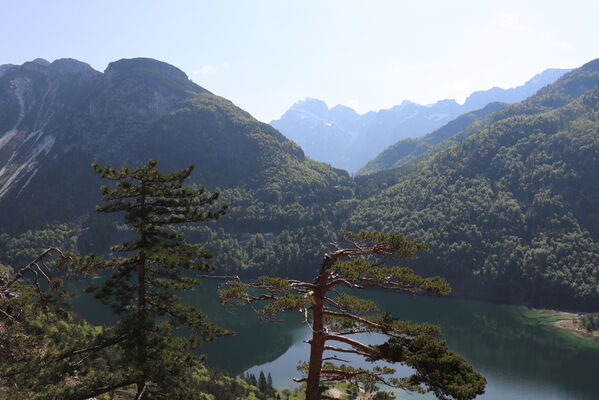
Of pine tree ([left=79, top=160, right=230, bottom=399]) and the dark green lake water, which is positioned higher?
pine tree ([left=79, top=160, right=230, bottom=399])

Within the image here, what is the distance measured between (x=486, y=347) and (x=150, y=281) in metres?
77.3

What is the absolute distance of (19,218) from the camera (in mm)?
160000

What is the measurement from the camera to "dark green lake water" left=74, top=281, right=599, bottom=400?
55.6m

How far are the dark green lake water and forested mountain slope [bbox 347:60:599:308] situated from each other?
43.0 feet

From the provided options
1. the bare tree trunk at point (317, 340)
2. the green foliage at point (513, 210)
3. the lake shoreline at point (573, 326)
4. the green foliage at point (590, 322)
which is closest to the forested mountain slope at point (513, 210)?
the green foliage at point (513, 210)

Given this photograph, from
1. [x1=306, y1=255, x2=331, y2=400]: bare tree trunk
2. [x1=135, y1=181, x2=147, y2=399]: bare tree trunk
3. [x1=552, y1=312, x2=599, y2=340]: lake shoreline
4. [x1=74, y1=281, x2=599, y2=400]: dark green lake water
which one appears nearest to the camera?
[x1=306, y1=255, x2=331, y2=400]: bare tree trunk

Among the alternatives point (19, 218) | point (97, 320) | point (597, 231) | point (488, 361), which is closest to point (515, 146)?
point (597, 231)

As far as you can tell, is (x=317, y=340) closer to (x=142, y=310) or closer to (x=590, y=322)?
(x=142, y=310)

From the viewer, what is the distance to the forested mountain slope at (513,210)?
101 meters

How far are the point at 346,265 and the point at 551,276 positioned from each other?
112m

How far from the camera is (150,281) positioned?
46.3 ft

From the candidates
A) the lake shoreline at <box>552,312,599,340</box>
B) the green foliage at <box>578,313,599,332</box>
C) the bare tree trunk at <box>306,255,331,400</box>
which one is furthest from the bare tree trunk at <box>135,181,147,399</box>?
the green foliage at <box>578,313,599,332</box>

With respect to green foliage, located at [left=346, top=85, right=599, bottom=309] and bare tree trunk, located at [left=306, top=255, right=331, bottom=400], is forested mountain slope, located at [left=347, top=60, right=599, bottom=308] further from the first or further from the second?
bare tree trunk, located at [left=306, top=255, right=331, bottom=400]

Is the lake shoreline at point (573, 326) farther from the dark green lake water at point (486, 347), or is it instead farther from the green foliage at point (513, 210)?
the green foliage at point (513, 210)
